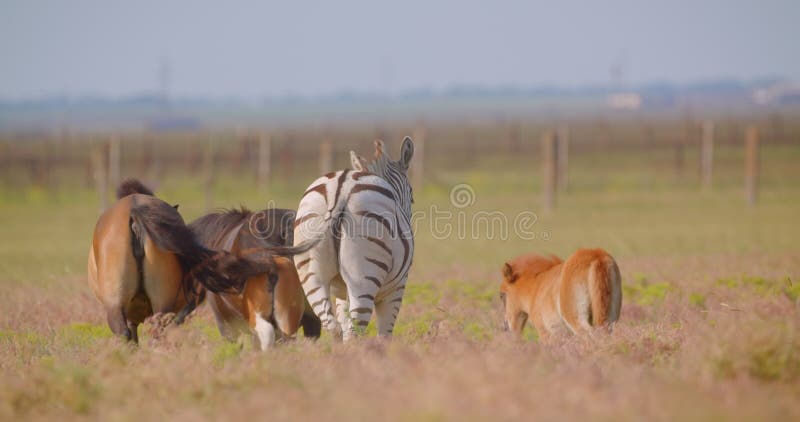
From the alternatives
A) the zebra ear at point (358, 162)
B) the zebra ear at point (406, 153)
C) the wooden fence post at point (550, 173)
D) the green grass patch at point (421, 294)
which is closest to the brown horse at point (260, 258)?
the zebra ear at point (358, 162)

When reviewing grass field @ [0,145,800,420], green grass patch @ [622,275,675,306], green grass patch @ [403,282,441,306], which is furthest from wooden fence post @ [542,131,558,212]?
green grass patch @ [622,275,675,306]

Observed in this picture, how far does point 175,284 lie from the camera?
827 centimetres

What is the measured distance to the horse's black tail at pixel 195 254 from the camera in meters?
7.90

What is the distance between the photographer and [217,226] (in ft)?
29.2

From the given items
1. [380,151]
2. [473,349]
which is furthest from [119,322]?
[473,349]

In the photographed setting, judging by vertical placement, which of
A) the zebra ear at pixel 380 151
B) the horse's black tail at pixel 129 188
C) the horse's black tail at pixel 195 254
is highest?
the zebra ear at pixel 380 151

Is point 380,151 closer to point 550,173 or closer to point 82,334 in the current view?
point 82,334

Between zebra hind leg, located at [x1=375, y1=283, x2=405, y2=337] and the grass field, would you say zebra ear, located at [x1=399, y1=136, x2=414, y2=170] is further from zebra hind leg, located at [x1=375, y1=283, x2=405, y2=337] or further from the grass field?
the grass field

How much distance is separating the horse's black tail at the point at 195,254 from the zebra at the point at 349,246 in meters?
0.42

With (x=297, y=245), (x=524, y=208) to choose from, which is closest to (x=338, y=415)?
(x=297, y=245)

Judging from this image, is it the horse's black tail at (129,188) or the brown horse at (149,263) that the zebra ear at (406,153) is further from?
the horse's black tail at (129,188)

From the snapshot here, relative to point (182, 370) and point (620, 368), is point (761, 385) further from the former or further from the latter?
point (182, 370)

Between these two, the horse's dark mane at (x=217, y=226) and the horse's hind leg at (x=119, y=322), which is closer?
the horse's hind leg at (x=119, y=322)

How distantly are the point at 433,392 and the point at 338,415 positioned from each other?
49 centimetres
